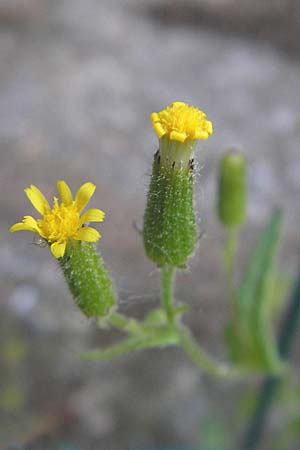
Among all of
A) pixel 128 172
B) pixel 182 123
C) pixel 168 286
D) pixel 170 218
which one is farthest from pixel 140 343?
pixel 128 172

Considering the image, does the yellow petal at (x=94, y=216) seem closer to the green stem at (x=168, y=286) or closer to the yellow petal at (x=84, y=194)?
the yellow petal at (x=84, y=194)

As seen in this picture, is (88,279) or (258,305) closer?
(88,279)

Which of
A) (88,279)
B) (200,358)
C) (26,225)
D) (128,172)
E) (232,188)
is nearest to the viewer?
(26,225)

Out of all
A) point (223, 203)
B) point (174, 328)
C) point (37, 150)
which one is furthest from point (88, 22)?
point (174, 328)

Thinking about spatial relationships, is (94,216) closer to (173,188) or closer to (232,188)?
(173,188)

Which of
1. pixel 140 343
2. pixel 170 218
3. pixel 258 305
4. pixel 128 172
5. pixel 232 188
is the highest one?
pixel 128 172

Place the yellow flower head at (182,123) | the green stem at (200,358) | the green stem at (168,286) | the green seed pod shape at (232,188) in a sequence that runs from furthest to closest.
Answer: the green seed pod shape at (232,188), the green stem at (200,358), the green stem at (168,286), the yellow flower head at (182,123)

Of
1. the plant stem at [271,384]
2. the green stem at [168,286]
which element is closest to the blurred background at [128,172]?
the green stem at [168,286]

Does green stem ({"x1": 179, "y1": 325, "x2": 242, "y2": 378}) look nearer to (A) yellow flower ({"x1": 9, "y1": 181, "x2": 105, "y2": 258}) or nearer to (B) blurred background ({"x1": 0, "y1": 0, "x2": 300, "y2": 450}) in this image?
(B) blurred background ({"x1": 0, "y1": 0, "x2": 300, "y2": 450})
